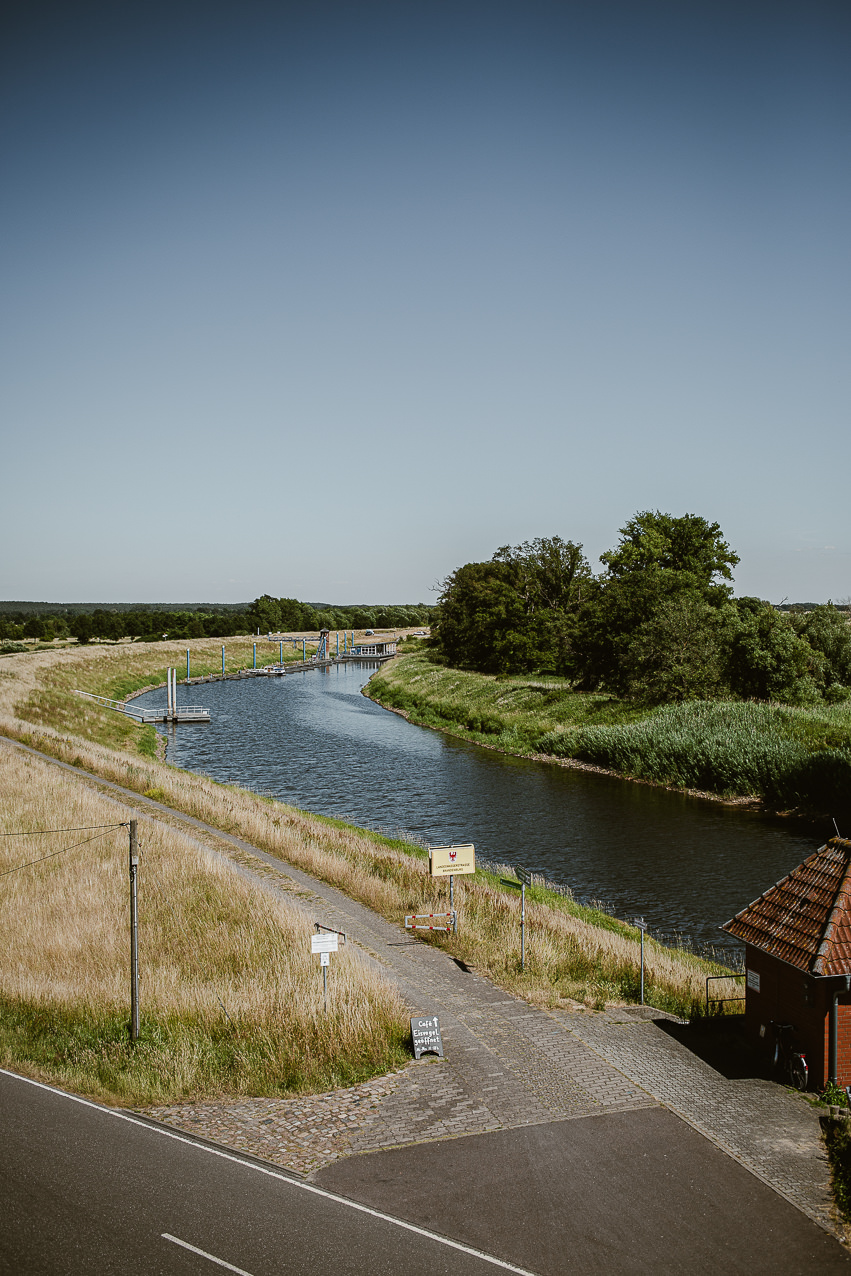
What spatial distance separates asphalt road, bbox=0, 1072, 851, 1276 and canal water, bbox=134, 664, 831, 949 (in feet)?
42.2

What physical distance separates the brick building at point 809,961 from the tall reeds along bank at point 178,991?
604 cm

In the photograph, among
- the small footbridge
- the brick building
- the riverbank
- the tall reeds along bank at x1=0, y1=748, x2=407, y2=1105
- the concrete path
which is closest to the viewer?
the concrete path

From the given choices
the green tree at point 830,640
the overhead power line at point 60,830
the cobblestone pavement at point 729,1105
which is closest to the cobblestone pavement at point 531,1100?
the cobblestone pavement at point 729,1105

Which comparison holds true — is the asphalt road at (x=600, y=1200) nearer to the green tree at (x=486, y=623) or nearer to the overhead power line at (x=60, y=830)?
the overhead power line at (x=60, y=830)

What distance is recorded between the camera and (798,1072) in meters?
13.6

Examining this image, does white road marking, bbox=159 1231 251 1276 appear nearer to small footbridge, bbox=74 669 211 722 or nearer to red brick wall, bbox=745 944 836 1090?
red brick wall, bbox=745 944 836 1090

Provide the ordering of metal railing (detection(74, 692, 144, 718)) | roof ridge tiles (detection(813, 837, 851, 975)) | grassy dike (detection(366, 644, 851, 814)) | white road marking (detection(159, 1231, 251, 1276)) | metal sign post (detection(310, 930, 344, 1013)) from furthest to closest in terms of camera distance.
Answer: metal railing (detection(74, 692, 144, 718))
grassy dike (detection(366, 644, 851, 814))
metal sign post (detection(310, 930, 344, 1013))
roof ridge tiles (detection(813, 837, 851, 975))
white road marking (detection(159, 1231, 251, 1276))

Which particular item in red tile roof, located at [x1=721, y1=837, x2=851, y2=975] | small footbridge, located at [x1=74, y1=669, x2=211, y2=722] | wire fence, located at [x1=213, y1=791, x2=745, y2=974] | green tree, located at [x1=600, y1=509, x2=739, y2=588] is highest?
green tree, located at [x1=600, y1=509, x2=739, y2=588]

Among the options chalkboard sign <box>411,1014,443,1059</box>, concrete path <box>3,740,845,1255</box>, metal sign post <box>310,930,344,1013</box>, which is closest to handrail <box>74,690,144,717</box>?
metal sign post <box>310,930,344,1013</box>

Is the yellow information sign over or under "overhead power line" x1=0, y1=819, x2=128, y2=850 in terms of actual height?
over

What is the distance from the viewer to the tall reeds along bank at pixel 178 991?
557 inches

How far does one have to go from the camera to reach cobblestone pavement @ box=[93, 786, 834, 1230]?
468 inches

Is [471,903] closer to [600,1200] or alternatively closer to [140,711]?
[600,1200]

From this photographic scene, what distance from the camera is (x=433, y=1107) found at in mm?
12875
